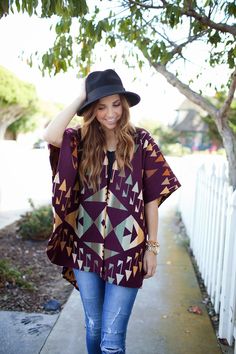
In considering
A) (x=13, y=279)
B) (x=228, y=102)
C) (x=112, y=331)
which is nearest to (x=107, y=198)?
(x=112, y=331)

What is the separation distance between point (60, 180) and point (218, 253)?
2.04 m

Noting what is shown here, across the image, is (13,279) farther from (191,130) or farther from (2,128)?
(191,130)

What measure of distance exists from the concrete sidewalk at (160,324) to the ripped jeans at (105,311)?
0.76 metres

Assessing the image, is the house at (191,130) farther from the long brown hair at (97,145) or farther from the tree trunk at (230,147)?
the long brown hair at (97,145)

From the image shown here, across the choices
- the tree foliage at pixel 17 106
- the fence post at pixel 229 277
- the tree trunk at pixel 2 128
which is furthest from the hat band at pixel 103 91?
the tree trunk at pixel 2 128

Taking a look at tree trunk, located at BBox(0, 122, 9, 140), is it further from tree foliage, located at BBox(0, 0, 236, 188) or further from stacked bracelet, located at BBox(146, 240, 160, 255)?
stacked bracelet, located at BBox(146, 240, 160, 255)

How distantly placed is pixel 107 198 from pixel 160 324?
5.55ft

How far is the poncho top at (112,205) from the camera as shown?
2117mm

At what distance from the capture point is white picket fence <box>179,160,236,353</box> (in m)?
3.01

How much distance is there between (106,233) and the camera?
2.14m

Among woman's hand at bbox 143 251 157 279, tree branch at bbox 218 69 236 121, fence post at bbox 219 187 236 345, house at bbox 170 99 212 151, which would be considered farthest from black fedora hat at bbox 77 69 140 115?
house at bbox 170 99 212 151

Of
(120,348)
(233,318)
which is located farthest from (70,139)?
(233,318)

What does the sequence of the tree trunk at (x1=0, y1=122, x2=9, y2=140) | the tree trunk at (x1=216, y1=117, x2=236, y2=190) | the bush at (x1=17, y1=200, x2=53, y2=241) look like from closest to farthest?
1. the tree trunk at (x1=216, y1=117, x2=236, y2=190)
2. the bush at (x1=17, y1=200, x2=53, y2=241)
3. the tree trunk at (x1=0, y1=122, x2=9, y2=140)

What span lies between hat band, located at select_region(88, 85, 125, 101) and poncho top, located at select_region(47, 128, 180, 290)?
0.25m
